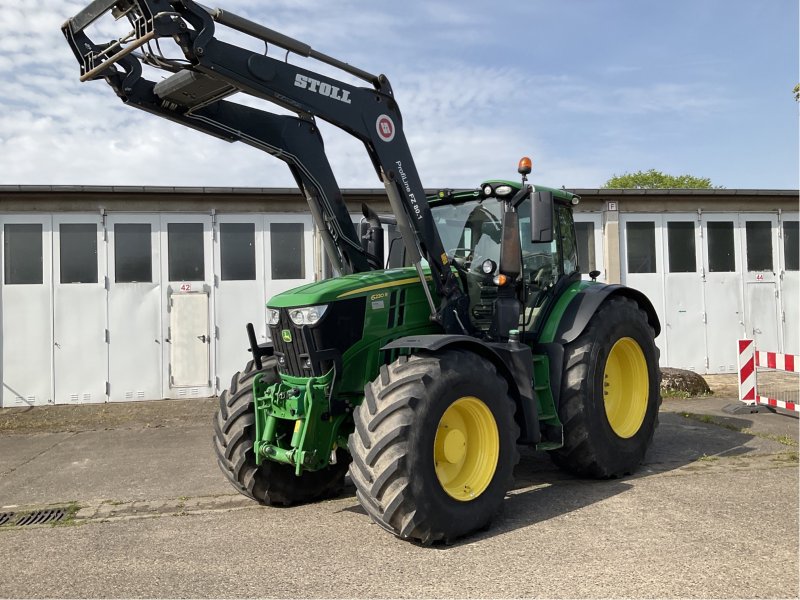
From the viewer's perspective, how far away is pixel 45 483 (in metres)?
6.49

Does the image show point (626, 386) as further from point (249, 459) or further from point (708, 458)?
point (249, 459)

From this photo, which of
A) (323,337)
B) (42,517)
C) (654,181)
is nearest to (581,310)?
(323,337)

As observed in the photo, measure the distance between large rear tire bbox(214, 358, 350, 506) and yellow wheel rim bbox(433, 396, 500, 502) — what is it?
1.14 m

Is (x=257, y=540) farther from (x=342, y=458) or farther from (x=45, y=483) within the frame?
(x=45, y=483)

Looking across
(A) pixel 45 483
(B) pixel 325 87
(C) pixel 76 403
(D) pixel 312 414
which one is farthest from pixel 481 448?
(C) pixel 76 403

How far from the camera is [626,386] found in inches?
250

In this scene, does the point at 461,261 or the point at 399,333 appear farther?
the point at 461,261

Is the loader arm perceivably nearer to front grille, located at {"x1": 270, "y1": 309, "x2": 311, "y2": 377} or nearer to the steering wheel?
the steering wheel

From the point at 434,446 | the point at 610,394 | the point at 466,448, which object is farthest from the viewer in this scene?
the point at 610,394

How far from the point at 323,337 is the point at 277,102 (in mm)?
1608

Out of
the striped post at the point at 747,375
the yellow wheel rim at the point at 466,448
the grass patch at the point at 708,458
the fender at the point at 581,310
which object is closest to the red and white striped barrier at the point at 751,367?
the striped post at the point at 747,375

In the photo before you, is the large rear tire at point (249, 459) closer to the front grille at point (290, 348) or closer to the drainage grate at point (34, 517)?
the front grille at point (290, 348)

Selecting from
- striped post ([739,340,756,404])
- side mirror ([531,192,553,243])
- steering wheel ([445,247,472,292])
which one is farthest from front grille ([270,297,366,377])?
striped post ([739,340,756,404])

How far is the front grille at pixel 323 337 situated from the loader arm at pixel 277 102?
60 centimetres
